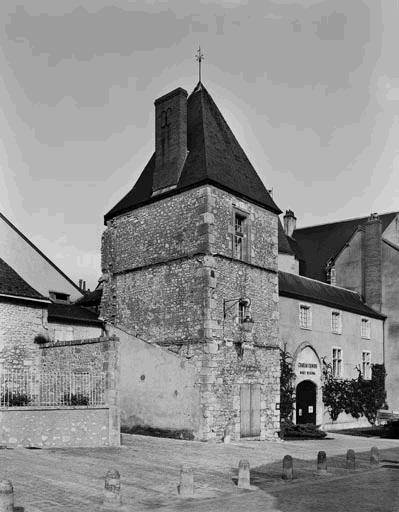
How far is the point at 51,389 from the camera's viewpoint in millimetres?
20000

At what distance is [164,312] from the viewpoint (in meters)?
22.9

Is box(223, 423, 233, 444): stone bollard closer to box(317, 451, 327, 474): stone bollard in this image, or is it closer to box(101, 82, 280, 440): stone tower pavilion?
box(101, 82, 280, 440): stone tower pavilion

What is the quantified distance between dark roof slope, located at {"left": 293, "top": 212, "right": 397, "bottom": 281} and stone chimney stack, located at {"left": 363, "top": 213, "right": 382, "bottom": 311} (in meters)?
1.48

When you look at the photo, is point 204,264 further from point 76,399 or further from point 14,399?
point 14,399

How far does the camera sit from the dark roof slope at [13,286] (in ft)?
68.9

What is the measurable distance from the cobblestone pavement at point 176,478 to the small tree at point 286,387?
6.81m

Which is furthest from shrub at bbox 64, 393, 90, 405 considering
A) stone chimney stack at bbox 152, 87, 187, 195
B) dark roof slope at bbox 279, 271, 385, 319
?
dark roof slope at bbox 279, 271, 385, 319

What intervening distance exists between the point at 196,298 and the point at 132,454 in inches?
261

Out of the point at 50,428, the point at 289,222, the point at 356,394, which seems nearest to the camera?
the point at 50,428

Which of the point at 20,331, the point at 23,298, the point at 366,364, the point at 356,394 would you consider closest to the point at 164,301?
the point at 23,298

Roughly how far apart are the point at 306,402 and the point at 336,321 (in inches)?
187

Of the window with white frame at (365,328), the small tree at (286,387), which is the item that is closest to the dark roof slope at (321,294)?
the window with white frame at (365,328)

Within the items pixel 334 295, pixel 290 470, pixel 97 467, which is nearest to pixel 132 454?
pixel 97 467

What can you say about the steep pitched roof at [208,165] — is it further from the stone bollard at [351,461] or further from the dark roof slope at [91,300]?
the stone bollard at [351,461]
